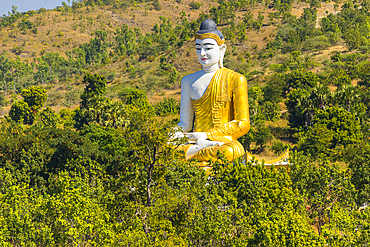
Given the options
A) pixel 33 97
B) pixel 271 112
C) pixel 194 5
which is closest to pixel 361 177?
pixel 271 112

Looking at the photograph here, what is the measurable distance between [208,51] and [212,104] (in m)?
2.25

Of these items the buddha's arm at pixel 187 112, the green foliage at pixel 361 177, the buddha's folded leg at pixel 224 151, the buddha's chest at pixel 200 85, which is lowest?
the green foliage at pixel 361 177

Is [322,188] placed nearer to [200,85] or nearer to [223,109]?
[223,109]

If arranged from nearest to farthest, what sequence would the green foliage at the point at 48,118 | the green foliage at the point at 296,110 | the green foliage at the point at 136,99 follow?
the green foliage at the point at 296,110 → the green foliage at the point at 48,118 → the green foliage at the point at 136,99

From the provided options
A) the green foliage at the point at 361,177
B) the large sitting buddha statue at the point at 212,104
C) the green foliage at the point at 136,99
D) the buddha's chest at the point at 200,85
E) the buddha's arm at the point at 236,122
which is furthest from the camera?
the green foliage at the point at 136,99

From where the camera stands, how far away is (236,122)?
53.5 ft

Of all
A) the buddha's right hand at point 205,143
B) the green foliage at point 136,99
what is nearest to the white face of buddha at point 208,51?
the buddha's right hand at point 205,143

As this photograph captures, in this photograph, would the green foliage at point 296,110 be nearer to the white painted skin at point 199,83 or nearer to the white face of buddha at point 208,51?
the white painted skin at point 199,83

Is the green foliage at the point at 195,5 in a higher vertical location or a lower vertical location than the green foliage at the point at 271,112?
higher

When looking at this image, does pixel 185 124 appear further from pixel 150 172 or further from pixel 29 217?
pixel 29 217

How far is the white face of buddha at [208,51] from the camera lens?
55.3ft

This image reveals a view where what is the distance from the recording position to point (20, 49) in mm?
119188

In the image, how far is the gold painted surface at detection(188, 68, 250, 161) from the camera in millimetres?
16281

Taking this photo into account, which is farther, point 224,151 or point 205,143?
point 205,143
